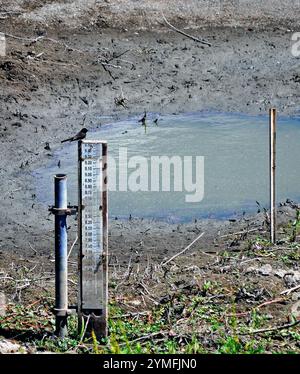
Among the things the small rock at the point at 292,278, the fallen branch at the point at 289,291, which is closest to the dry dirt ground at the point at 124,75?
the small rock at the point at 292,278

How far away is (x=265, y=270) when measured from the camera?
8453 mm

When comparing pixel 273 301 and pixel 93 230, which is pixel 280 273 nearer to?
pixel 273 301

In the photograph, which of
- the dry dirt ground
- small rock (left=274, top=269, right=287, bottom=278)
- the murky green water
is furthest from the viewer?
the murky green water

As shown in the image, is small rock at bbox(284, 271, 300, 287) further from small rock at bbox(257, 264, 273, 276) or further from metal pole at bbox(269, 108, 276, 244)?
metal pole at bbox(269, 108, 276, 244)

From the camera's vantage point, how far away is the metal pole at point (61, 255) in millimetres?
7309

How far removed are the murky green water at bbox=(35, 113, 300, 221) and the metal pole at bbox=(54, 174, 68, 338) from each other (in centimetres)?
301

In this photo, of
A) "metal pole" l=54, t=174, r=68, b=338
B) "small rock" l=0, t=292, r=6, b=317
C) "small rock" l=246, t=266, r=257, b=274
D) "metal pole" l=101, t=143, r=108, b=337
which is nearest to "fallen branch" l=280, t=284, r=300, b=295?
"small rock" l=246, t=266, r=257, b=274

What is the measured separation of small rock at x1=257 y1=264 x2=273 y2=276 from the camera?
8.41 m

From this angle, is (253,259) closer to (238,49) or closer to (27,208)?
(27,208)

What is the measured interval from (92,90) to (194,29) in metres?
2.37

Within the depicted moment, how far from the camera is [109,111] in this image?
42.1 feet

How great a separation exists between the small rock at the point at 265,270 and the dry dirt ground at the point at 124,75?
38.8 inches

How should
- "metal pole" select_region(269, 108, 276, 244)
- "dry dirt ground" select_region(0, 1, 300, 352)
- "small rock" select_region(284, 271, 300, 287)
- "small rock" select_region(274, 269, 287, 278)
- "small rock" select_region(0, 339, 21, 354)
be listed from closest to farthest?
"small rock" select_region(0, 339, 21, 354)
"small rock" select_region(284, 271, 300, 287)
"small rock" select_region(274, 269, 287, 278)
"metal pole" select_region(269, 108, 276, 244)
"dry dirt ground" select_region(0, 1, 300, 352)
